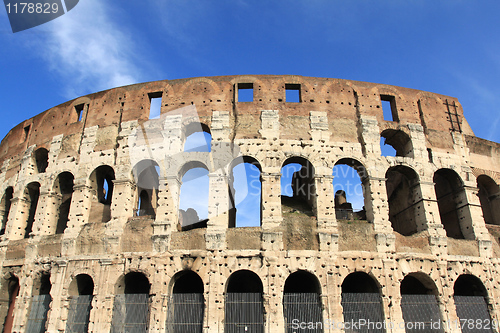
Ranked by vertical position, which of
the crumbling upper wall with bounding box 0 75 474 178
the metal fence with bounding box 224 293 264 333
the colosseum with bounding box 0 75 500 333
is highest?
the crumbling upper wall with bounding box 0 75 474 178

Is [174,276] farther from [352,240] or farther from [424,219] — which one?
[424,219]


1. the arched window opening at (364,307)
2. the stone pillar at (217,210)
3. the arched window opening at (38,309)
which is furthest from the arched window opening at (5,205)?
the arched window opening at (364,307)

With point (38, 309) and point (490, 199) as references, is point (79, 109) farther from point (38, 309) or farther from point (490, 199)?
point (490, 199)

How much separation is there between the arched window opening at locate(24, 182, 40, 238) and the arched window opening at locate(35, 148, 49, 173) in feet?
2.99

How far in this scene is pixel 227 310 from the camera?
10.9 meters

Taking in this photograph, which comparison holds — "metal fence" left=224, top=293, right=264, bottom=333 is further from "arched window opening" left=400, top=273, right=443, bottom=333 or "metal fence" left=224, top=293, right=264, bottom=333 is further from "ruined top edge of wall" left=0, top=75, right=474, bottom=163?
"ruined top edge of wall" left=0, top=75, right=474, bottom=163

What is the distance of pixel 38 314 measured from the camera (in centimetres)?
1230

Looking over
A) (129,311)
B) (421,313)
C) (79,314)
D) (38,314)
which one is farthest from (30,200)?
(421,313)

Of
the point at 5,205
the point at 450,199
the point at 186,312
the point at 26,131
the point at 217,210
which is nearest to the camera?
the point at 186,312

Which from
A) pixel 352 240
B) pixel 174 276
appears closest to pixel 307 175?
pixel 352 240

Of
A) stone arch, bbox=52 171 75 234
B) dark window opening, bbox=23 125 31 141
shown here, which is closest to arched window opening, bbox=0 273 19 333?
stone arch, bbox=52 171 75 234

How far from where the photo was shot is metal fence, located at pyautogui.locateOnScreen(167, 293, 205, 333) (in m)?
A: 10.9

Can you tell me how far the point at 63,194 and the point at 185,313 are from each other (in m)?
7.22

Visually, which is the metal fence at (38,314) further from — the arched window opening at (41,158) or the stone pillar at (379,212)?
the stone pillar at (379,212)
